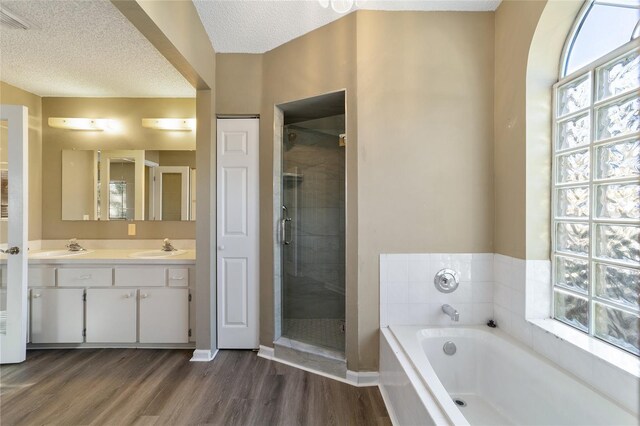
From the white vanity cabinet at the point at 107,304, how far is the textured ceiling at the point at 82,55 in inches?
70.1

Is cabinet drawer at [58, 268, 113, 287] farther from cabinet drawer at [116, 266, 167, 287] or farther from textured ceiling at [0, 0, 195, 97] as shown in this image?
textured ceiling at [0, 0, 195, 97]

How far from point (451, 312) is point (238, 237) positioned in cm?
183

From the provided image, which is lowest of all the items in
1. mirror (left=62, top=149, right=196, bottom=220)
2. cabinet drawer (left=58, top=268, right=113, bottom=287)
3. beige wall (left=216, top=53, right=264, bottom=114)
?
cabinet drawer (left=58, top=268, right=113, bottom=287)

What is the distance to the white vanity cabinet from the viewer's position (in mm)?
2545

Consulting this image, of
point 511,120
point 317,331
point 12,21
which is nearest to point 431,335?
point 317,331

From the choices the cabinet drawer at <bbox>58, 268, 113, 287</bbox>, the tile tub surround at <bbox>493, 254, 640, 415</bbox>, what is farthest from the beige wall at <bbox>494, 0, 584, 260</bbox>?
the cabinet drawer at <bbox>58, 268, 113, 287</bbox>

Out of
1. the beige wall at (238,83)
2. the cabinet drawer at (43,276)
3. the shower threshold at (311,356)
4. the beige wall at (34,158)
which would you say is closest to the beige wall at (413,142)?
the shower threshold at (311,356)

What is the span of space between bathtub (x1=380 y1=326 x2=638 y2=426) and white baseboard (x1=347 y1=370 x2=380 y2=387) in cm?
7

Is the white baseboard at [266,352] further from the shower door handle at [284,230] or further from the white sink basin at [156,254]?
the white sink basin at [156,254]

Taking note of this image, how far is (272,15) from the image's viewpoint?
213 centimetres

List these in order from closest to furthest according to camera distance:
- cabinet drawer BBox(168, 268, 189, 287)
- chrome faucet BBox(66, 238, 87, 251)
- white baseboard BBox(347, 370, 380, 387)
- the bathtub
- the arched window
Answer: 1. the bathtub
2. the arched window
3. white baseboard BBox(347, 370, 380, 387)
4. cabinet drawer BBox(168, 268, 189, 287)
5. chrome faucet BBox(66, 238, 87, 251)

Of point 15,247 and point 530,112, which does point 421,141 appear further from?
point 15,247

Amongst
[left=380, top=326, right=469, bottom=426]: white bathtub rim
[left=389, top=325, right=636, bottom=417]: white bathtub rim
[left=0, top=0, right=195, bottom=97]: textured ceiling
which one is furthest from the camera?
[left=0, top=0, right=195, bottom=97]: textured ceiling

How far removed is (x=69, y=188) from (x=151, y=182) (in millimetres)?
917
